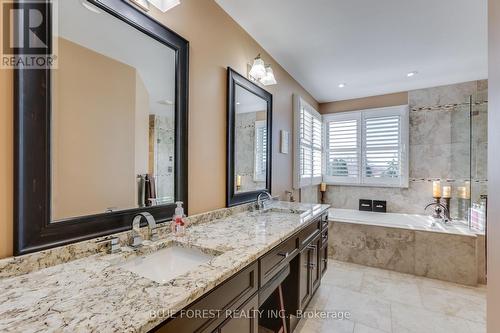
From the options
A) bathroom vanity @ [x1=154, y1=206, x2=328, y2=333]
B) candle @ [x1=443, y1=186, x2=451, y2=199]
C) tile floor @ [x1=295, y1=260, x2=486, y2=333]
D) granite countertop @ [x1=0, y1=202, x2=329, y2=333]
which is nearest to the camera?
granite countertop @ [x1=0, y1=202, x2=329, y2=333]

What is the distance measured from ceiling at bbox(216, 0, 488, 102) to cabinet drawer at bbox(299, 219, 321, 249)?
1744 mm

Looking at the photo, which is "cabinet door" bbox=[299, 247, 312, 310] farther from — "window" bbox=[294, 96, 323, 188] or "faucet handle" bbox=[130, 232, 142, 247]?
"window" bbox=[294, 96, 323, 188]

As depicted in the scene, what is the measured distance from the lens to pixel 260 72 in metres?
2.08

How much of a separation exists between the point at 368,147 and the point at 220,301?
379cm

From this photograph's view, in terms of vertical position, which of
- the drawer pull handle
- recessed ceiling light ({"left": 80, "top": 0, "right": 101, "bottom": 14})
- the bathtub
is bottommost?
the bathtub

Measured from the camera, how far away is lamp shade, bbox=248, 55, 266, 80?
205cm

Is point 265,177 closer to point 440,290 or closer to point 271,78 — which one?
point 271,78

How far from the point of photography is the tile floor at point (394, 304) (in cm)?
191

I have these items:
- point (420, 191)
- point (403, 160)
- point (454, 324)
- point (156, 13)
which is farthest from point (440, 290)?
point (156, 13)

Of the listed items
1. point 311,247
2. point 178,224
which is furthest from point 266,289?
point 311,247

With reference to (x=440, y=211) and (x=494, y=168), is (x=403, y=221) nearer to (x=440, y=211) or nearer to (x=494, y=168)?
(x=440, y=211)

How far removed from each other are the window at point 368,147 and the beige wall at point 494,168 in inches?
116

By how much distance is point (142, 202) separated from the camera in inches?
48.9

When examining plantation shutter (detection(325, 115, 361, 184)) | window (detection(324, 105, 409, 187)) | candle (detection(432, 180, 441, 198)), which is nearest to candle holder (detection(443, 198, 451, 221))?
candle (detection(432, 180, 441, 198))
